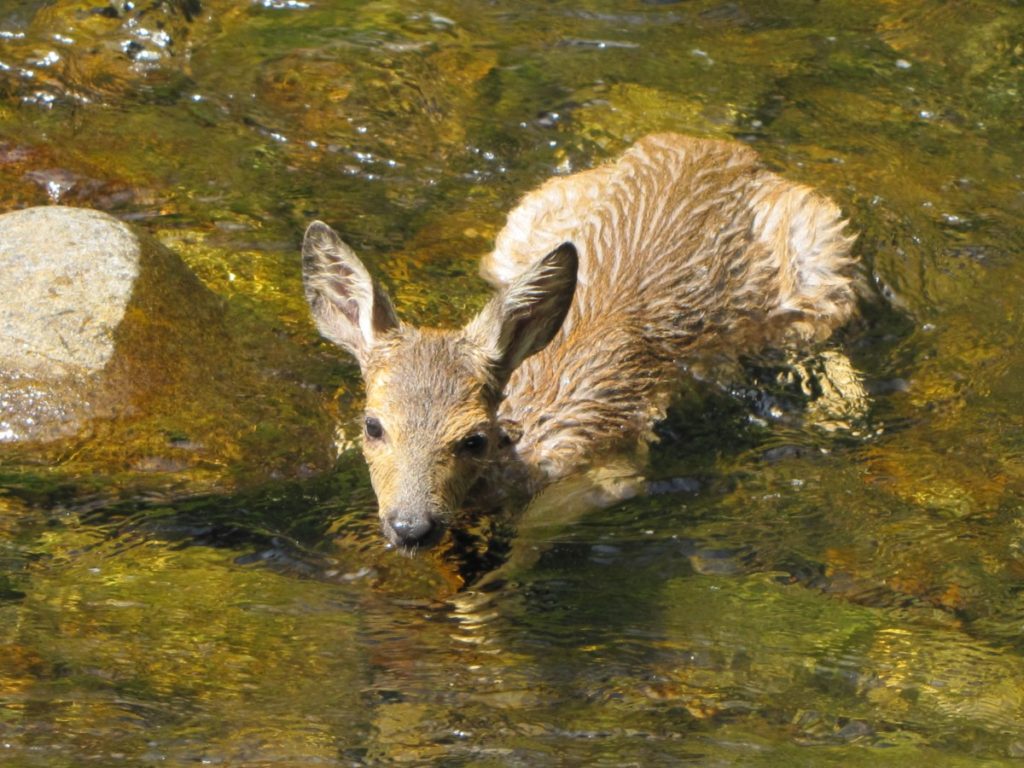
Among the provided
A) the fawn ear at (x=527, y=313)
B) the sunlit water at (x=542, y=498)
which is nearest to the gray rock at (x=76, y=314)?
the sunlit water at (x=542, y=498)

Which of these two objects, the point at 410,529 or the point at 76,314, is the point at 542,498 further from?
the point at 76,314

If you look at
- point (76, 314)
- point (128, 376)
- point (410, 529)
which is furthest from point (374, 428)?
point (76, 314)

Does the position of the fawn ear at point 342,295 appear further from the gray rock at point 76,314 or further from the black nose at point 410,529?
the black nose at point 410,529

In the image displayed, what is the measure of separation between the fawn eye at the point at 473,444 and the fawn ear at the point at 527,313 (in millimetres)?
496

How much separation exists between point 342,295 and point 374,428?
3.33 ft

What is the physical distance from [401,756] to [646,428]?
12.0ft

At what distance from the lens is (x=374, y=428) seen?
7719 millimetres

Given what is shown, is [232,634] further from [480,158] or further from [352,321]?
[480,158]

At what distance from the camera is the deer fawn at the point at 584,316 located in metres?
7.69

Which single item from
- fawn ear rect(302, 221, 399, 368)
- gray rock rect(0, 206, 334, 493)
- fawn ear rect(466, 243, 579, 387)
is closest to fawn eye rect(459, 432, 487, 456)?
fawn ear rect(466, 243, 579, 387)

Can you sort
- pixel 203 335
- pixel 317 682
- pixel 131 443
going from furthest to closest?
pixel 203 335 < pixel 131 443 < pixel 317 682

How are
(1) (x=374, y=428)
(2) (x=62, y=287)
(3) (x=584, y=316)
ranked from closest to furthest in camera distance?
(1) (x=374, y=428)
(2) (x=62, y=287)
(3) (x=584, y=316)

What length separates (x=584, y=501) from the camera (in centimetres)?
859

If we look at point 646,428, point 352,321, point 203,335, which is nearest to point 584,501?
point 646,428
